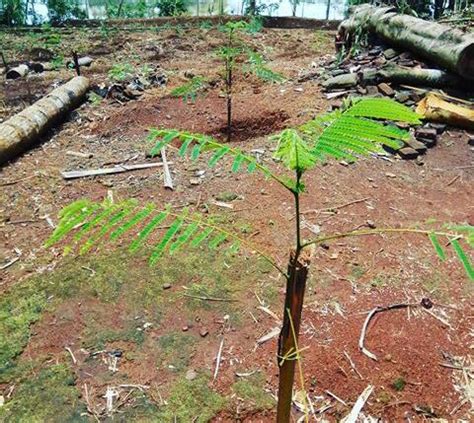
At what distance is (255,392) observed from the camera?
2490 mm

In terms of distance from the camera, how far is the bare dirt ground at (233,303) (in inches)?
97.2

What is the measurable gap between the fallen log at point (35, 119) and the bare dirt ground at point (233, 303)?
0.70 feet

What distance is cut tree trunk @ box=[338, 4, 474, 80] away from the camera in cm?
574

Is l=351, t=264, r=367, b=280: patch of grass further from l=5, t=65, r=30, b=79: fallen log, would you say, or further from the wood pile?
l=5, t=65, r=30, b=79: fallen log

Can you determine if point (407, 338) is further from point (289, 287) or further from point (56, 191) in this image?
point (56, 191)

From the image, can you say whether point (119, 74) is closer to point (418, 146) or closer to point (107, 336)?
point (418, 146)

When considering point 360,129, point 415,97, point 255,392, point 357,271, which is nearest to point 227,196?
point 357,271

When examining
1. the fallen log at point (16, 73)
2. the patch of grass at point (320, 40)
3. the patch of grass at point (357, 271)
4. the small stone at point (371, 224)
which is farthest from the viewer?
the patch of grass at point (320, 40)

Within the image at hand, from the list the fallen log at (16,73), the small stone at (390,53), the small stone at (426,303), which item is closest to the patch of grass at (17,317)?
the small stone at (426,303)

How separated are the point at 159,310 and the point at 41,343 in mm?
789

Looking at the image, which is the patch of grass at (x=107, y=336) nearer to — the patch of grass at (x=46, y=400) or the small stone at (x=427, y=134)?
the patch of grass at (x=46, y=400)

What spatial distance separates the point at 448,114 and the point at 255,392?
14.7ft

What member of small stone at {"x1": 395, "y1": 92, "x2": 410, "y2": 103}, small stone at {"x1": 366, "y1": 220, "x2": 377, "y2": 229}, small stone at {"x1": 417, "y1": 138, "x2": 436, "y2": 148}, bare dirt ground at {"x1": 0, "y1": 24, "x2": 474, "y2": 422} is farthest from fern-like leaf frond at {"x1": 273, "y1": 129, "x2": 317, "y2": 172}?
small stone at {"x1": 395, "y1": 92, "x2": 410, "y2": 103}

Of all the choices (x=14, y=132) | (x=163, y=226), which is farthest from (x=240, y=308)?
(x=14, y=132)
